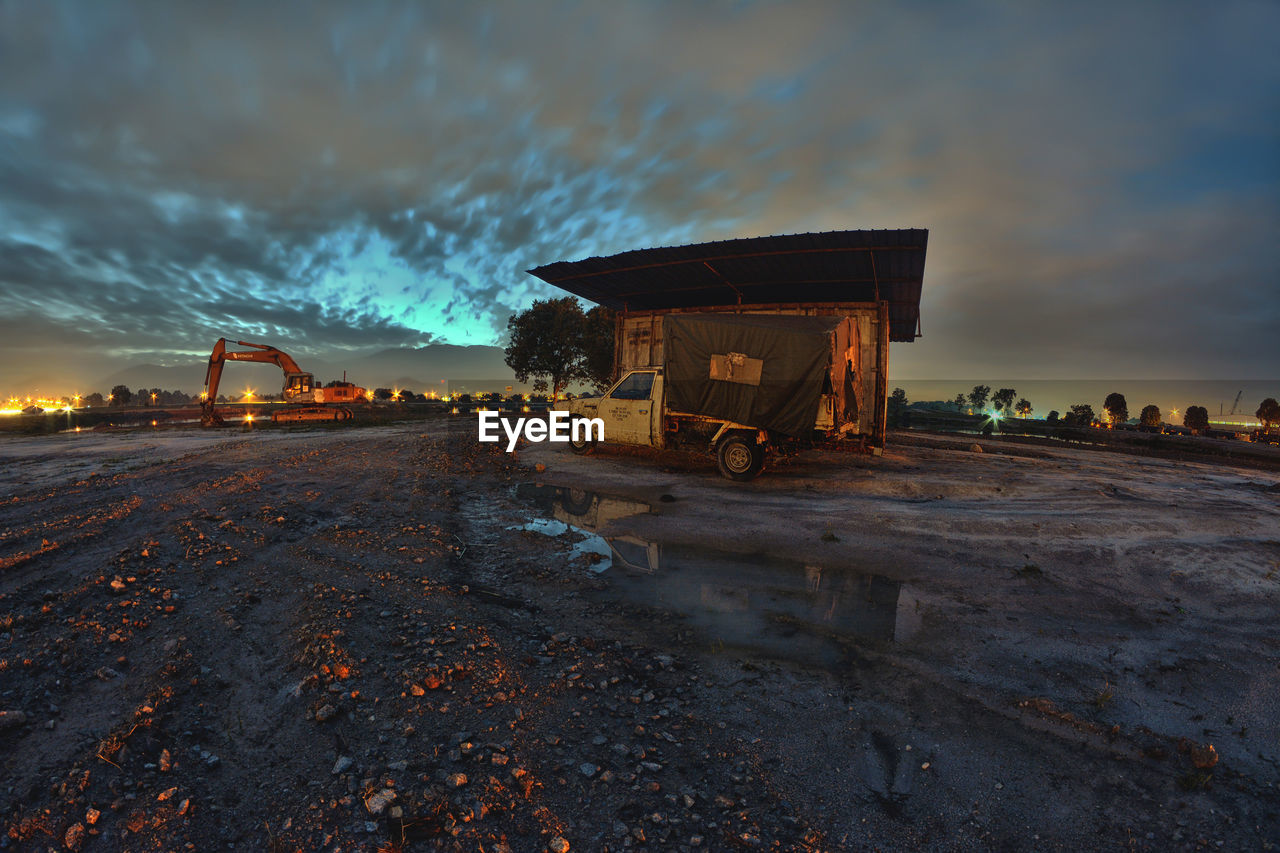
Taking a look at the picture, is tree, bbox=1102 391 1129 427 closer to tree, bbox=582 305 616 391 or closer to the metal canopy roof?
the metal canopy roof

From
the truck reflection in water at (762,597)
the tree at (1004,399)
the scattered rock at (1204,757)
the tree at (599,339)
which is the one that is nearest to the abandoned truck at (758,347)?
the truck reflection in water at (762,597)

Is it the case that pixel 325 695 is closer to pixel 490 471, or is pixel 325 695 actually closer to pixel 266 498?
pixel 266 498

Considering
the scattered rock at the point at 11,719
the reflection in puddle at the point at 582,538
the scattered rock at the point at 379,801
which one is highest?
the reflection in puddle at the point at 582,538

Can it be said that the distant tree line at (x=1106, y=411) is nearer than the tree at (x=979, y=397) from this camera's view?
Yes

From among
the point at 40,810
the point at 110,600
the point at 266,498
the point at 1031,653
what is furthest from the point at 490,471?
the point at 1031,653

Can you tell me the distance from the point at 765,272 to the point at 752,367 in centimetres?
595

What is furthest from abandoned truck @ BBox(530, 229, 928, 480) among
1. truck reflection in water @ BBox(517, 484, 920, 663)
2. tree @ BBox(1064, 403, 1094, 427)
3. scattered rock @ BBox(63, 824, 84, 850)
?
tree @ BBox(1064, 403, 1094, 427)

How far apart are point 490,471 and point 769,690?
787cm

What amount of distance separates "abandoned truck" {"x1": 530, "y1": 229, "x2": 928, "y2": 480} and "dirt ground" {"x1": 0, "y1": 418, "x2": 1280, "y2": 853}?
2.94 metres

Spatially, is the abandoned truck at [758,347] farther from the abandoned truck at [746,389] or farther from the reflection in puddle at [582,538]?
the reflection in puddle at [582,538]

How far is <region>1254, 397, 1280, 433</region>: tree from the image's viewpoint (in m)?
37.5

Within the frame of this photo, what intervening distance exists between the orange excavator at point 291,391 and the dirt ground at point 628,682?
17504mm

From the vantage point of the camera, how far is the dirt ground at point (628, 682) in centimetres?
190

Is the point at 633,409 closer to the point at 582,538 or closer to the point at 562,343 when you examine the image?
the point at 582,538
